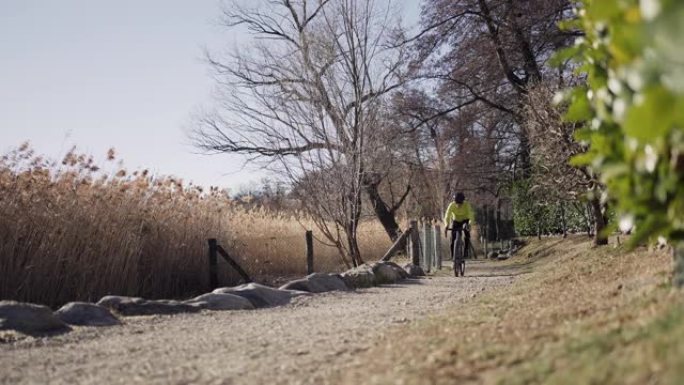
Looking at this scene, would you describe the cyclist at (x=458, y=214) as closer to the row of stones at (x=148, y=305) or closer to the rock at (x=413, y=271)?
the rock at (x=413, y=271)

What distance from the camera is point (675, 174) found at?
9.05 feet

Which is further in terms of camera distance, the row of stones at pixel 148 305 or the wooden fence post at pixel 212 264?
the wooden fence post at pixel 212 264

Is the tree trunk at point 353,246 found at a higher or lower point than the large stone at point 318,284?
higher

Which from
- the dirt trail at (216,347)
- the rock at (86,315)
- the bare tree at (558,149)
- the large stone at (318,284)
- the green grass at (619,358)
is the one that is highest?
the bare tree at (558,149)

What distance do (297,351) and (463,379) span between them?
1.86 metres

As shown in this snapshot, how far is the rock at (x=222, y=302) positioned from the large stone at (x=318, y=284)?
1.44m

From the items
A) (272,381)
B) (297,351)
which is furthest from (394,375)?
(297,351)

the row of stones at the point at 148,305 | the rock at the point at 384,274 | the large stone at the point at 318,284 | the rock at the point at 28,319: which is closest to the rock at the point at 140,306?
the row of stones at the point at 148,305

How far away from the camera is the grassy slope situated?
9.53 feet

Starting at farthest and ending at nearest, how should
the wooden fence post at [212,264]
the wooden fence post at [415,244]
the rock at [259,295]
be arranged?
the wooden fence post at [415,244] → the wooden fence post at [212,264] → the rock at [259,295]

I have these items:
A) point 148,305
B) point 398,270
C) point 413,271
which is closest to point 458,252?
point 413,271

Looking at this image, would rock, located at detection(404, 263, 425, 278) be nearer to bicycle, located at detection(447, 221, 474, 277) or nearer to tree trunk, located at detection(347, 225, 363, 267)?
bicycle, located at detection(447, 221, 474, 277)

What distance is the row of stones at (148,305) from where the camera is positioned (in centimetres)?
639

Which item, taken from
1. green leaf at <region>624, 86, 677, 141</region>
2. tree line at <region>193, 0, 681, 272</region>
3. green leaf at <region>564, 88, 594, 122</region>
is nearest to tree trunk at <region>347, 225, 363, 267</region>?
tree line at <region>193, 0, 681, 272</region>
